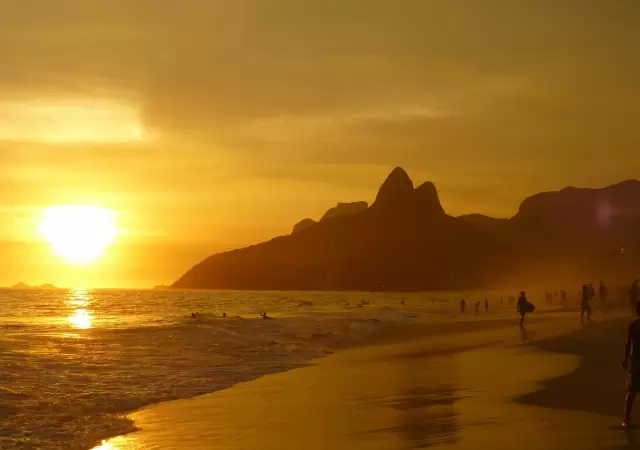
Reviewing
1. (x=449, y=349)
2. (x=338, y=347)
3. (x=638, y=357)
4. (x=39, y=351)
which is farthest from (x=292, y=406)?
(x=338, y=347)

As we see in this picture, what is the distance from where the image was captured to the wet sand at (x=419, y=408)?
36.2 ft

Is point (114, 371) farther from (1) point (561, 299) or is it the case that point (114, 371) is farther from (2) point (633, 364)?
(1) point (561, 299)

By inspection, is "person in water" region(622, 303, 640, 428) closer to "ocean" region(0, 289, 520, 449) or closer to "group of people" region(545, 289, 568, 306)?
"ocean" region(0, 289, 520, 449)

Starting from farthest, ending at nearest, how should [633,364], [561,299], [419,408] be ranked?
[561,299] → [419,408] → [633,364]

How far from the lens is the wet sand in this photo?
11031 mm

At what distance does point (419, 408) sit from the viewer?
14.0 m

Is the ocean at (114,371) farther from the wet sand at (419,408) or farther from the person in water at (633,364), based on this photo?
the person in water at (633,364)

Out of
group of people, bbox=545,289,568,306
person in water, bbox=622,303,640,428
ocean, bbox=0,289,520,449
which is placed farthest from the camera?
group of people, bbox=545,289,568,306

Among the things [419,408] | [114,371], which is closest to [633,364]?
[419,408]

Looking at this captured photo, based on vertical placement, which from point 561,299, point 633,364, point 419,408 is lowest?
point 561,299

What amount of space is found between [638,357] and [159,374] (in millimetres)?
15600

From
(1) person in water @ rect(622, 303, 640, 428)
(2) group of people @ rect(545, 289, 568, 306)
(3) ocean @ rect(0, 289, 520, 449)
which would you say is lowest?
(2) group of people @ rect(545, 289, 568, 306)

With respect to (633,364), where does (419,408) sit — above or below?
below

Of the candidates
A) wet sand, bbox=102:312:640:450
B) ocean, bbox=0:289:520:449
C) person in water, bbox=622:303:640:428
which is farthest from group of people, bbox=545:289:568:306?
person in water, bbox=622:303:640:428
